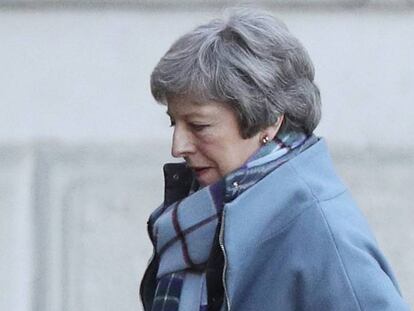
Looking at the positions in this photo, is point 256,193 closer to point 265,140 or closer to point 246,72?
point 265,140

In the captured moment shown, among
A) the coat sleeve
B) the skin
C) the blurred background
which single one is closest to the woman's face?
the skin

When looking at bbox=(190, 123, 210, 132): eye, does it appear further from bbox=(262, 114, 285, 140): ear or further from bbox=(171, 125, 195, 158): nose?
bbox=(262, 114, 285, 140): ear

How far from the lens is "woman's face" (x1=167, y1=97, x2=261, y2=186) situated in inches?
125

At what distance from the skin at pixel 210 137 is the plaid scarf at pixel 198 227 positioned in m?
0.03

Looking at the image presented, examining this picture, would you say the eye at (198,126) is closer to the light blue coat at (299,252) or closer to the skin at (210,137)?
the skin at (210,137)

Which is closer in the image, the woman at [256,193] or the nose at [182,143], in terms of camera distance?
the woman at [256,193]

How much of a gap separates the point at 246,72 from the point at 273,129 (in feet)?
0.51

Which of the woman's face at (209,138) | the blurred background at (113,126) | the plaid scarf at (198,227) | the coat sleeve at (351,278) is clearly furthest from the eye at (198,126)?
the blurred background at (113,126)

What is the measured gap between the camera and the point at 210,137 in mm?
3184

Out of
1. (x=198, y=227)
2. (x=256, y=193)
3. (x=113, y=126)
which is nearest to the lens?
(x=256, y=193)

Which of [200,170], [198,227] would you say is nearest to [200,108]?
[200,170]

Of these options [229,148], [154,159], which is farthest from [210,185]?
[154,159]

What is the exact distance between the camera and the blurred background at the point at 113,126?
202 inches

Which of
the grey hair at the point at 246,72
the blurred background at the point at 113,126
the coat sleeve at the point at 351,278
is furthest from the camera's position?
the blurred background at the point at 113,126
